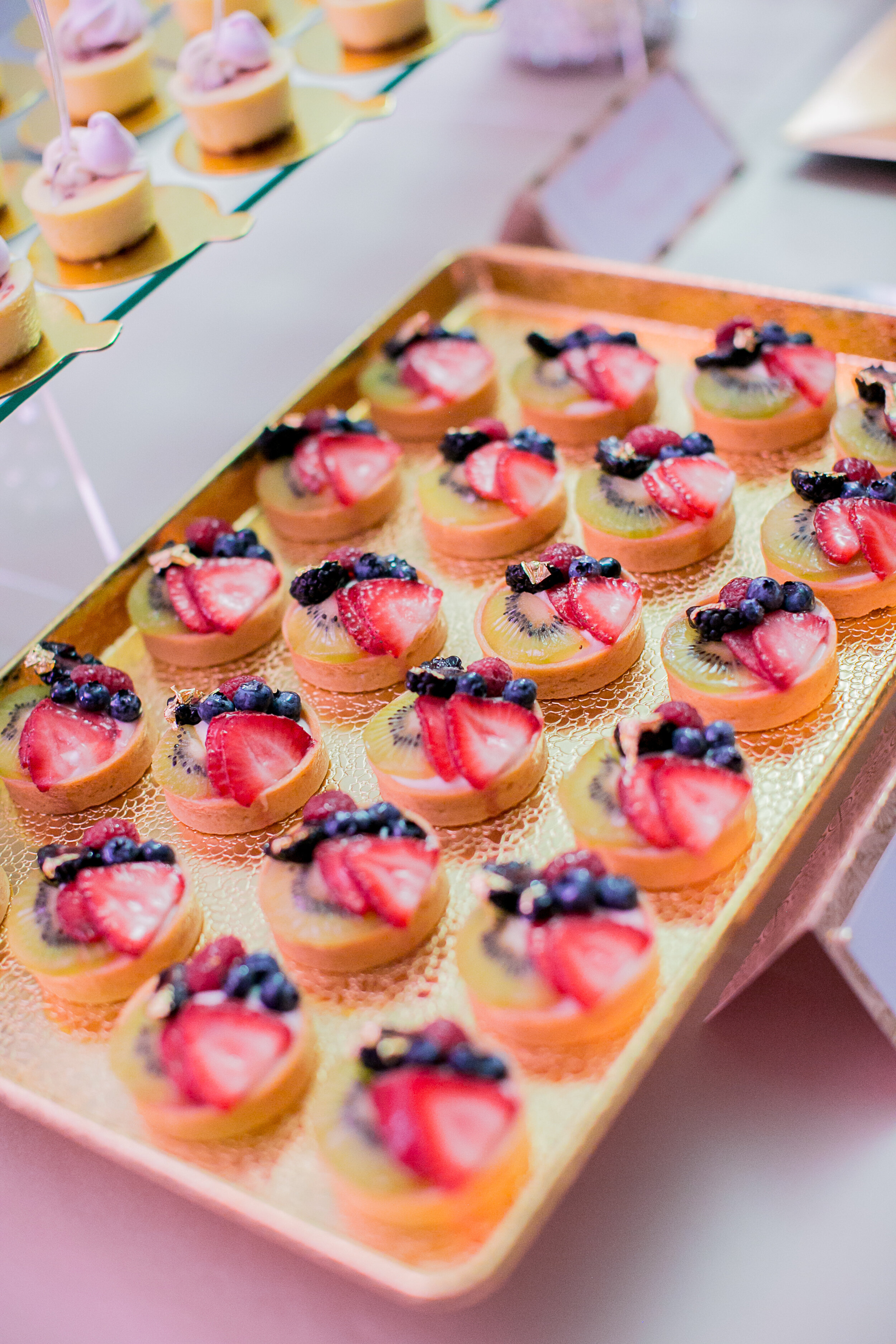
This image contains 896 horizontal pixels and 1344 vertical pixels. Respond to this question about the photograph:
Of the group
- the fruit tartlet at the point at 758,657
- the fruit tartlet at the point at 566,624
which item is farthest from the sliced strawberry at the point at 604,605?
the fruit tartlet at the point at 758,657

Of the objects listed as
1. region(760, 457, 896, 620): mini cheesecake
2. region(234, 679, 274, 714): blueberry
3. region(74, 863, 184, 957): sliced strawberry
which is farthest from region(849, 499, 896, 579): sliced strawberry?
region(74, 863, 184, 957): sliced strawberry

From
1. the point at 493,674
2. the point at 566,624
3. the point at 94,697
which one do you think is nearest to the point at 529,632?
the point at 566,624

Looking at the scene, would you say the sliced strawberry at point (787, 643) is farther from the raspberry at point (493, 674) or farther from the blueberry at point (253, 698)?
the blueberry at point (253, 698)

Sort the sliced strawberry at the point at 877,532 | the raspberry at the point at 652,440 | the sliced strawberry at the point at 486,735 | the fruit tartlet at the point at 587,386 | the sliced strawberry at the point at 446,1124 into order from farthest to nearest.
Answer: the fruit tartlet at the point at 587,386 → the raspberry at the point at 652,440 → the sliced strawberry at the point at 877,532 → the sliced strawberry at the point at 486,735 → the sliced strawberry at the point at 446,1124

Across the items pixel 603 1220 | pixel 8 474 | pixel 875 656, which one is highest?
pixel 8 474

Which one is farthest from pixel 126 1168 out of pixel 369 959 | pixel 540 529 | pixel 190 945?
pixel 540 529

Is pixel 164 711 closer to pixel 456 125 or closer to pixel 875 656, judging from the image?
pixel 875 656
